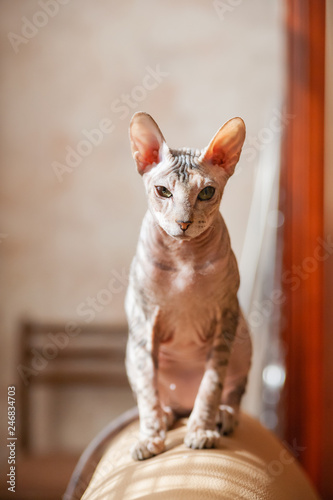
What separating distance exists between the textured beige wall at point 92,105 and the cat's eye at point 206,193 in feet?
6.13

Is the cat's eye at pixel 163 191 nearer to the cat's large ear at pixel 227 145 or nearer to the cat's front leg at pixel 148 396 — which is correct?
the cat's large ear at pixel 227 145

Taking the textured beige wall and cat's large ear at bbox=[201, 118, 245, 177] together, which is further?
the textured beige wall

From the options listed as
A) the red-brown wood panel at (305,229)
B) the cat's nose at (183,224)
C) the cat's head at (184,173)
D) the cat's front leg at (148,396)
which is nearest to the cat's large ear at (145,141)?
the cat's head at (184,173)

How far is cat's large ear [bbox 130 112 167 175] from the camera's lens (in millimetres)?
696

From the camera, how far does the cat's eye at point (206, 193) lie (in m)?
0.69

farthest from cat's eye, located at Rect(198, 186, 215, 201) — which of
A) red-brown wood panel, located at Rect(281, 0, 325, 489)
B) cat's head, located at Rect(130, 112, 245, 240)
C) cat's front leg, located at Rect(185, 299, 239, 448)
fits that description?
red-brown wood panel, located at Rect(281, 0, 325, 489)

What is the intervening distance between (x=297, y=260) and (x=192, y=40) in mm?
1325

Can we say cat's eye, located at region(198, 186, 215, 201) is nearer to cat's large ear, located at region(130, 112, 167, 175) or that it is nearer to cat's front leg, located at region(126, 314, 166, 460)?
cat's large ear, located at region(130, 112, 167, 175)

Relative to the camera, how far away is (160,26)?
2.66m

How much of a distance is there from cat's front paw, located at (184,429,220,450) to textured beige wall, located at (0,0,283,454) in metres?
1.91

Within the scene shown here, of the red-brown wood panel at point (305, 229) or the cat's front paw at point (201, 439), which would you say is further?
the red-brown wood panel at point (305, 229)

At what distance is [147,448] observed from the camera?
0.77 meters

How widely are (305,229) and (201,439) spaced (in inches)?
52.4

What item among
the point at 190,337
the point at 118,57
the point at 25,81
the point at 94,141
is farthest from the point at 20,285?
the point at 190,337
